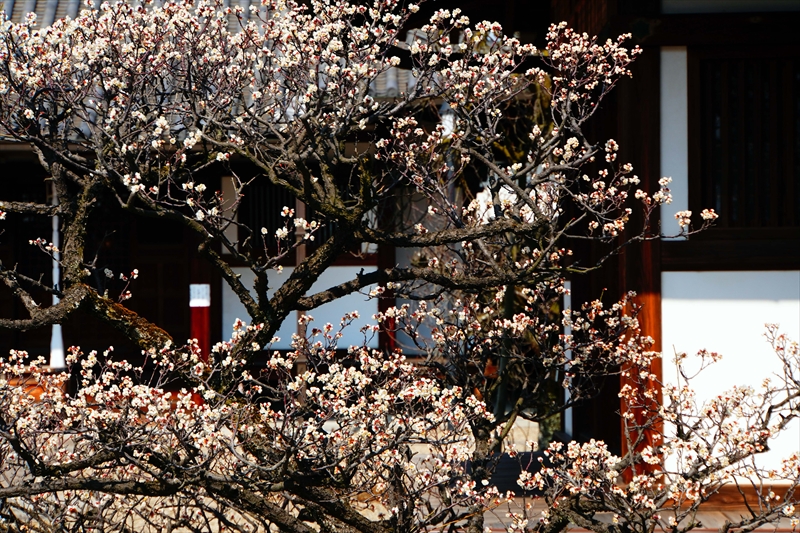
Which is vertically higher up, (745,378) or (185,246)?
(185,246)

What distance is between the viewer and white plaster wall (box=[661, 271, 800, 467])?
6.82 meters

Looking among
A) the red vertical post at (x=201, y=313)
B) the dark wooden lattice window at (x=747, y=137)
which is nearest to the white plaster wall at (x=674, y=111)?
the dark wooden lattice window at (x=747, y=137)

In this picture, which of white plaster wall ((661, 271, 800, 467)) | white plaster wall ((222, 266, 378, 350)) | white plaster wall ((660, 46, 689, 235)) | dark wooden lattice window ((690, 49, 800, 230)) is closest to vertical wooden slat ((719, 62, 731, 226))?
dark wooden lattice window ((690, 49, 800, 230))

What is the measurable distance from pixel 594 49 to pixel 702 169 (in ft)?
5.97

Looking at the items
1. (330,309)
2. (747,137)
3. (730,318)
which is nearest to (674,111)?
(747,137)

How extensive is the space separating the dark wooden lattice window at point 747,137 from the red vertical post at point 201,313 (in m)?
5.64

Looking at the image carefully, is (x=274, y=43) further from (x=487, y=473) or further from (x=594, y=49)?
(x=487, y=473)

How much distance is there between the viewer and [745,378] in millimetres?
6824

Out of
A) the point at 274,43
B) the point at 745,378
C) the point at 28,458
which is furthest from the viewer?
the point at 745,378

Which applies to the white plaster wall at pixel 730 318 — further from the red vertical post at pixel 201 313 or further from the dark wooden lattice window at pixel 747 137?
the red vertical post at pixel 201 313

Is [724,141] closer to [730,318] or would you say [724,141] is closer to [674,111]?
[674,111]

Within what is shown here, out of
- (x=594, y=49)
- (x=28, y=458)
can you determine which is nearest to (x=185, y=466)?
(x=28, y=458)

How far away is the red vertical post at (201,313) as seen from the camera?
33.2 feet

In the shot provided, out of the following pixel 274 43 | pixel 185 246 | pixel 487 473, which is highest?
pixel 274 43
